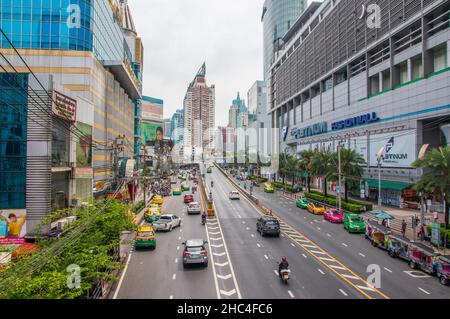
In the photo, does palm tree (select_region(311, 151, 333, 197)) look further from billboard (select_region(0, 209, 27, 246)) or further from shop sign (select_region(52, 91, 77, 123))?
billboard (select_region(0, 209, 27, 246))

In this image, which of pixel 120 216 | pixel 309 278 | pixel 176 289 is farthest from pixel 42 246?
pixel 309 278

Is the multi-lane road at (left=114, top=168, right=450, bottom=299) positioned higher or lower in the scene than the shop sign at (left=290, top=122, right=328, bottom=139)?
lower

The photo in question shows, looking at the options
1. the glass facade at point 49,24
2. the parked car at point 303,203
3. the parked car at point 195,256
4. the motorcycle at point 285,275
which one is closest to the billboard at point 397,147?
the parked car at point 303,203

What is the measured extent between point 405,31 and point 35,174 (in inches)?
2156

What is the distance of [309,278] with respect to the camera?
20.2m

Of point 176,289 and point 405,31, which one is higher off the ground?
point 405,31

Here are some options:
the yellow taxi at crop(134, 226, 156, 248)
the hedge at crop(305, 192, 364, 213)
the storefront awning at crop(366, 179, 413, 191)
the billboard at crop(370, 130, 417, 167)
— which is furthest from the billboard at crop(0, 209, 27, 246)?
the billboard at crop(370, 130, 417, 167)

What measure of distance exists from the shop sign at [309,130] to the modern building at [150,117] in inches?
2551

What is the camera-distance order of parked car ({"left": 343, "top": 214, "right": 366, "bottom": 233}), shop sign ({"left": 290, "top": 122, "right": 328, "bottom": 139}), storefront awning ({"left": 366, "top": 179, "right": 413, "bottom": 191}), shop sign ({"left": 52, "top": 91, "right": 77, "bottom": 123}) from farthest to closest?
1. shop sign ({"left": 290, "top": 122, "right": 328, "bottom": 139})
2. storefront awning ({"left": 366, "top": 179, "right": 413, "bottom": 191})
3. parked car ({"left": 343, "top": 214, "right": 366, "bottom": 233})
4. shop sign ({"left": 52, "top": 91, "right": 77, "bottom": 123})

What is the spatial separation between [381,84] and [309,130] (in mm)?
32538

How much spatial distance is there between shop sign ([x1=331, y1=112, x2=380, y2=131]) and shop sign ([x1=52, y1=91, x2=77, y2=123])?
47.9 m

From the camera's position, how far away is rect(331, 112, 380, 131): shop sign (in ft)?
194

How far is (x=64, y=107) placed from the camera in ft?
102
